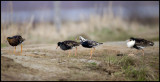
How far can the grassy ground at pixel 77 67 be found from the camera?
7457 mm

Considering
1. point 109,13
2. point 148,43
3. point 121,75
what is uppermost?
point 109,13

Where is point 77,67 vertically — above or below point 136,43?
below

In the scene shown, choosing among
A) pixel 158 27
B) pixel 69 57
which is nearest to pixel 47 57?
pixel 69 57

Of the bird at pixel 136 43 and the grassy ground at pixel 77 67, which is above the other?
the bird at pixel 136 43

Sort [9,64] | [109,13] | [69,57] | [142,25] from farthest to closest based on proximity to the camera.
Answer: [142,25], [109,13], [69,57], [9,64]

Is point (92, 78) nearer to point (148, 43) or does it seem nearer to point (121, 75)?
point (121, 75)

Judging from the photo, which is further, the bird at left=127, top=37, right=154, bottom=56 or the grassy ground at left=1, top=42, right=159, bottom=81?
the bird at left=127, top=37, right=154, bottom=56

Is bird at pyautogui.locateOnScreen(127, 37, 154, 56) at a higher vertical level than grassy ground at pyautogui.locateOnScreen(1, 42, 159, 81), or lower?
higher

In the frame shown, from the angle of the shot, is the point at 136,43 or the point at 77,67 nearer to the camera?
the point at 77,67

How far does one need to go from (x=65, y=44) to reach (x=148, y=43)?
107 inches

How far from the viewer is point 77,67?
8227mm

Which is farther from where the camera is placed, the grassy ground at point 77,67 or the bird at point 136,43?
the bird at point 136,43

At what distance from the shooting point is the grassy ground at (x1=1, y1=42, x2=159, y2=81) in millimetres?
7457

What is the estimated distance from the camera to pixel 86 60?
8.97 metres
